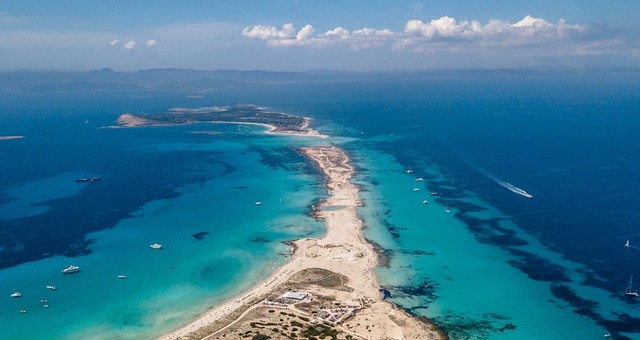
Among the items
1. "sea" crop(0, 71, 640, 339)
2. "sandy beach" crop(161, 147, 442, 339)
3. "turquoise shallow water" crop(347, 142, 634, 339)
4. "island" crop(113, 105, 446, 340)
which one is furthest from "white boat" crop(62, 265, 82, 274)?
"turquoise shallow water" crop(347, 142, 634, 339)

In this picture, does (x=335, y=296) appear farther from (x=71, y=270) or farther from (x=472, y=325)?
(x=71, y=270)

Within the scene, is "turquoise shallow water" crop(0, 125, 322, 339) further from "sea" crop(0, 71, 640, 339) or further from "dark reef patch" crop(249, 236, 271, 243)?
"sea" crop(0, 71, 640, 339)

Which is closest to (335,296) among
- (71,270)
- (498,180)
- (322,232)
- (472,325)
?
(472,325)

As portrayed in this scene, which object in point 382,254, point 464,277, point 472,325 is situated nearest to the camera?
point 472,325

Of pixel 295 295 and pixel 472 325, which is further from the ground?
pixel 295 295

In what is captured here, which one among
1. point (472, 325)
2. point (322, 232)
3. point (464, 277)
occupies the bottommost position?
point (472, 325)

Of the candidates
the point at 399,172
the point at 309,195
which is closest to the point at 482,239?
the point at 309,195

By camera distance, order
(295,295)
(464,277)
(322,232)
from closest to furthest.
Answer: (295,295), (464,277), (322,232)
